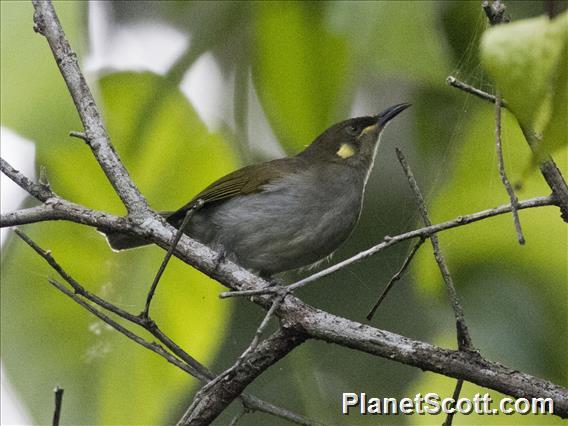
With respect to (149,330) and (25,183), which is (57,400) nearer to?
(149,330)

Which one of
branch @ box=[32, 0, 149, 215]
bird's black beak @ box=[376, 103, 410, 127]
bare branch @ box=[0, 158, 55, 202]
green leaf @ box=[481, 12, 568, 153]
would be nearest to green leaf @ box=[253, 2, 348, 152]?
bird's black beak @ box=[376, 103, 410, 127]

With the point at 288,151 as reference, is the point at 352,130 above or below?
above

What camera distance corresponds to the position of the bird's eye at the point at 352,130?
3916mm

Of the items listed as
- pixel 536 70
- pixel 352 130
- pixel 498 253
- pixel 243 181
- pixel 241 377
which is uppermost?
pixel 352 130

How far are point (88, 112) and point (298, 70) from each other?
35.0 inches

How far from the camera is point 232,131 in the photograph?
3629 mm

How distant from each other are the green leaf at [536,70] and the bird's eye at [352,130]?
3.30m

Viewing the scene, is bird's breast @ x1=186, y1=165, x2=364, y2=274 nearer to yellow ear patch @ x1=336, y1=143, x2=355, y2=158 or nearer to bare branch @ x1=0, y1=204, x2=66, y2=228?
yellow ear patch @ x1=336, y1=143, x2=355, y2=158

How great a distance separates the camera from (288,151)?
3652mm

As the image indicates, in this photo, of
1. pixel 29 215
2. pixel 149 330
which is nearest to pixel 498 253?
pixel 149 330

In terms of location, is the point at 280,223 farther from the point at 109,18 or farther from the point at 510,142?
the point at 109,18

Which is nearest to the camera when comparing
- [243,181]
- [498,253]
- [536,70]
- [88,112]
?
[536,70]

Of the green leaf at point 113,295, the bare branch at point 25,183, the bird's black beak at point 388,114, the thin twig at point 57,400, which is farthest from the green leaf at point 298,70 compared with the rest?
the thin twig at point 57,400

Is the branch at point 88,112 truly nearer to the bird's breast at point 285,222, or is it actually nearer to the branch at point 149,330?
the branch at point 149,330
